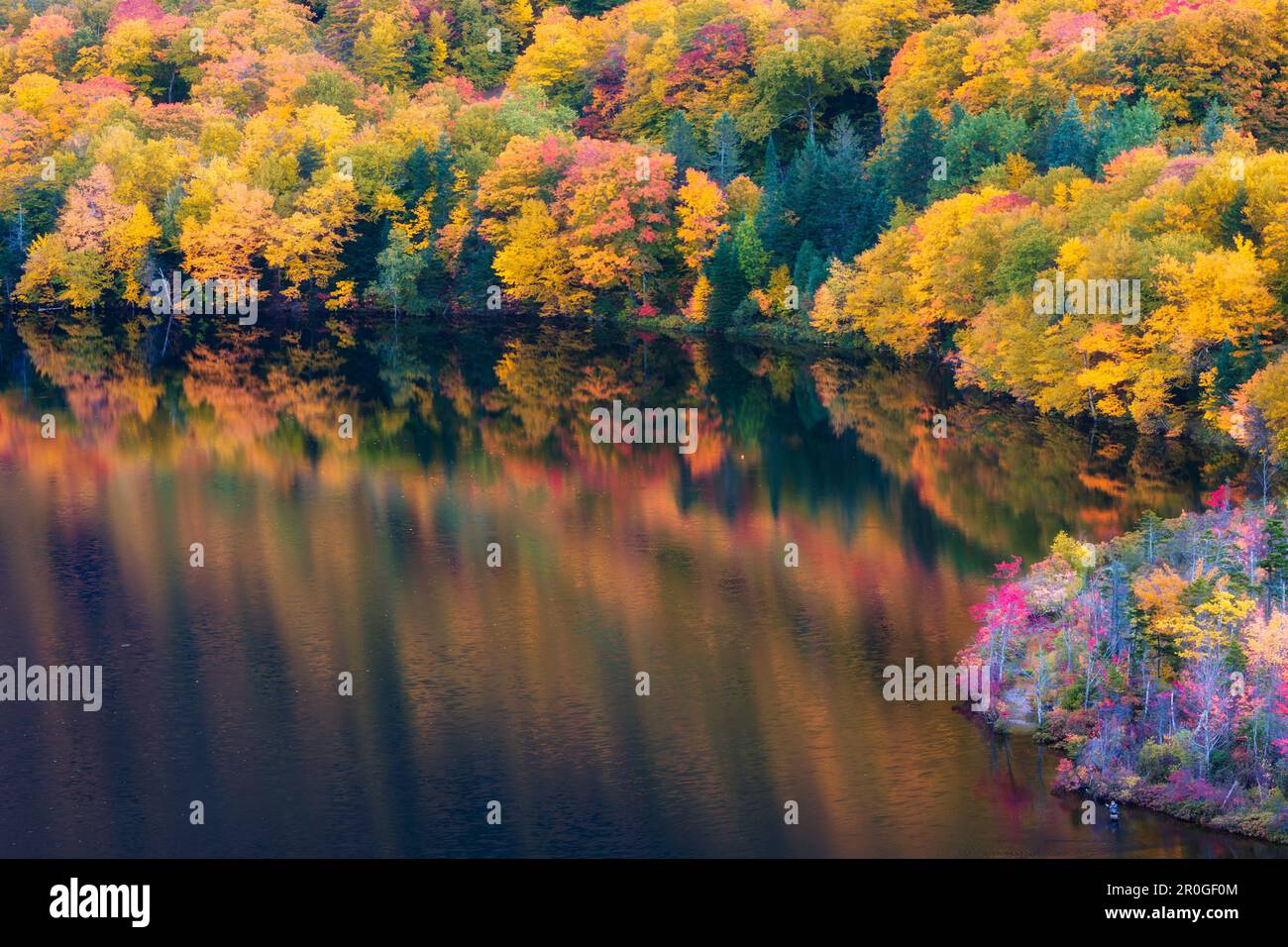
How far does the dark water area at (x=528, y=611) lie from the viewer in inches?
1100

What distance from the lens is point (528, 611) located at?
127 ft

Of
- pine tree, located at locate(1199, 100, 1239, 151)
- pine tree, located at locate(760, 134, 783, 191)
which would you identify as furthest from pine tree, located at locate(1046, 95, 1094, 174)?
pine tree, located at locate(760, 134, 783, 191)

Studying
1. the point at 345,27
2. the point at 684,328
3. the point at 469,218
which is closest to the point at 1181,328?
the point at 684,328

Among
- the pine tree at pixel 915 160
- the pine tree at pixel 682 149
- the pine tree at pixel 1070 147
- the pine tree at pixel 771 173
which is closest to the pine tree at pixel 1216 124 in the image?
the pine tree at pixel 1070 147

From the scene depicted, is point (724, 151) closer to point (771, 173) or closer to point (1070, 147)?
point (771, 173)

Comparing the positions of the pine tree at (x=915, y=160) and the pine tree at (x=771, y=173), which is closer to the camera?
the pine tree at (x=915, y=160)

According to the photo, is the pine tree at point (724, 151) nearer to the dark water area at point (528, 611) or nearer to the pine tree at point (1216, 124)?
the dark water area at point (528, 611)

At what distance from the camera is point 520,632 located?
37094 mm

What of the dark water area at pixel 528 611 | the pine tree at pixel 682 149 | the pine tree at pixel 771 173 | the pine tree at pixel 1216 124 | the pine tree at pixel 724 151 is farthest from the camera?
the pine tree at pixel 724 151

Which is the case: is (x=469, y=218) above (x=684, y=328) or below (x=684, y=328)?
above

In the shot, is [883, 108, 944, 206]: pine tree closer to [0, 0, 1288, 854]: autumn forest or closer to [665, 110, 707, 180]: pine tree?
[0, 0, 1288, 854]: autumn forest

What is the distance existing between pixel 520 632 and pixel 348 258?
197 ft

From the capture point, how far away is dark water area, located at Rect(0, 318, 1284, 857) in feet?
91.7
